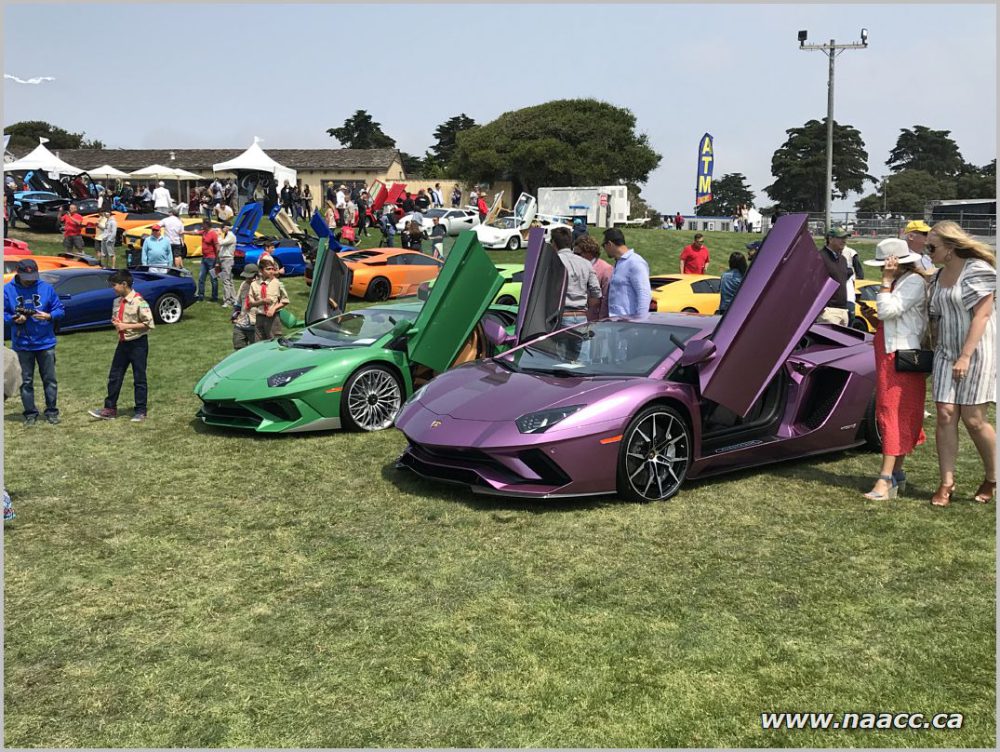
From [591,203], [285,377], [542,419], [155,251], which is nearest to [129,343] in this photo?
[285,377]

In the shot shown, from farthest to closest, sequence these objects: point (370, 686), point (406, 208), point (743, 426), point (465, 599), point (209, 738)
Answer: point (406, 208), point (743, 426), point (465, 599), point (370, 686), point (209, 738)

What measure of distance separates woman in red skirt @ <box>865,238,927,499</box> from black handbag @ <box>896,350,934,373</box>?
0.05 meters

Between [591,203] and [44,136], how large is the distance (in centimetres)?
6564

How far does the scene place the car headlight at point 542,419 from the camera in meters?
6.09

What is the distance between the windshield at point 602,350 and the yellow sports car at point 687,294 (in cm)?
697

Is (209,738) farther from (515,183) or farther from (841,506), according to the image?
(515,183)

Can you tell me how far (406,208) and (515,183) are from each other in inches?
1138

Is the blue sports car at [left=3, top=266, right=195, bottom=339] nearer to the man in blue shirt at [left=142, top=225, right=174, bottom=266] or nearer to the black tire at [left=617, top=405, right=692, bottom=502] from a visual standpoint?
the man in blue shirt at [left=142, top=225, right=174, bottom=266]

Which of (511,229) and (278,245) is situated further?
(511,229)

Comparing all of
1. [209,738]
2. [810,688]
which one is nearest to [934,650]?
[810,688]

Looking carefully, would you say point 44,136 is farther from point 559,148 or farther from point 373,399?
point 373,399

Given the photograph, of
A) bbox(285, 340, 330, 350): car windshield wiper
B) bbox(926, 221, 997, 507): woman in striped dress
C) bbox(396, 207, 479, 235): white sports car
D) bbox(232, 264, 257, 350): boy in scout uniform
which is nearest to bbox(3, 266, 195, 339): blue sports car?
bbox(232, 264, 257, 350): boy in scout uniform

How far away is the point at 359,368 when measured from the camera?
860 cm

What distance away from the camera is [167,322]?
16938 mm
